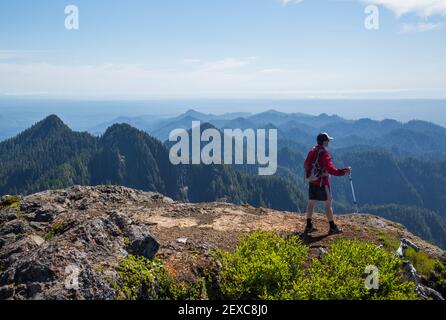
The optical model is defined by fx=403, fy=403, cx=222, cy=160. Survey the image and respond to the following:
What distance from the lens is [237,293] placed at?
1003cm

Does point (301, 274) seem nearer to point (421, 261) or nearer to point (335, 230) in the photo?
point (335, 230)

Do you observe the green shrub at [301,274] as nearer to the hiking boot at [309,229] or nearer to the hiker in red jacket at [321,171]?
the hiker in red jacket at [321,171]

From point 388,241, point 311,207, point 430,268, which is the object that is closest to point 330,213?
point 311,207

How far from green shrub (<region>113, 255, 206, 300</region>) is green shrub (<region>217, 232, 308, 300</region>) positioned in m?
0.89

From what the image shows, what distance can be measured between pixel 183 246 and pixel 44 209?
334 inches

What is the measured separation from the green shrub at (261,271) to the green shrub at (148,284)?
2.91 feet

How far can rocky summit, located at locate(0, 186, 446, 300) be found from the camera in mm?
8539

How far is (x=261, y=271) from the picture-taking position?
33.1 ft

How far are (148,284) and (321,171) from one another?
921 cm

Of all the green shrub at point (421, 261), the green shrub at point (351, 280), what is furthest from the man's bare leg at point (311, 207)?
the green shrub at point (351, 280)

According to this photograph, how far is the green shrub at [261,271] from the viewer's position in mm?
9992

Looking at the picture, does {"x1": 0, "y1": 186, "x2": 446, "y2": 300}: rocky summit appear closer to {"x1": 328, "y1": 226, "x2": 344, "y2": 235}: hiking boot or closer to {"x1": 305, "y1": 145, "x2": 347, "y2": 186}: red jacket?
{"x1": 328, "y1": 226, "x2": 344, "y2": 235}: hiking boot
